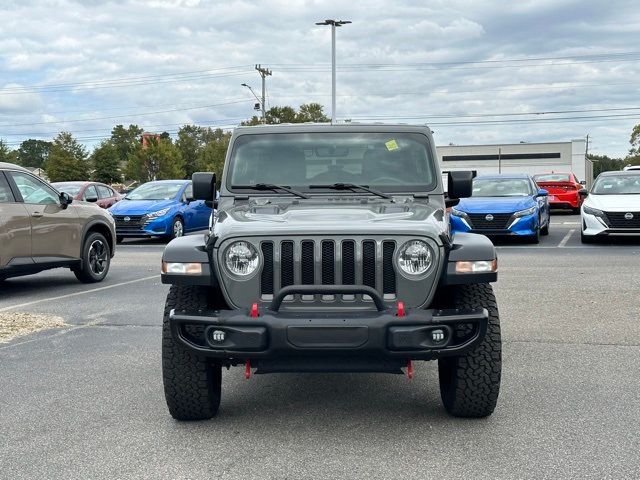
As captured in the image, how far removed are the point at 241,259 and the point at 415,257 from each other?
0.97m

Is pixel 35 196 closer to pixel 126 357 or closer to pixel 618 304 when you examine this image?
pixel 126 357

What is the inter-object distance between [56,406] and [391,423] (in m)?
2.15

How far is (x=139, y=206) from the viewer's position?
724 inches

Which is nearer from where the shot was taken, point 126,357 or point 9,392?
point 9,392

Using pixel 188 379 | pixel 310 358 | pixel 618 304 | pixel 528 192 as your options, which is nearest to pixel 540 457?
Result: pixel 310 358

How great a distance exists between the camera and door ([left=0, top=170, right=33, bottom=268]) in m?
9.44

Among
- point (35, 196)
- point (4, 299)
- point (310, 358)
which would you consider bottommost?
point (4, 299)

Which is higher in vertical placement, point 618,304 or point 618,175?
point 618,175

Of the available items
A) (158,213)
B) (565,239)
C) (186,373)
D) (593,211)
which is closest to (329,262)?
(186,373)

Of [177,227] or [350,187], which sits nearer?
[350,187]

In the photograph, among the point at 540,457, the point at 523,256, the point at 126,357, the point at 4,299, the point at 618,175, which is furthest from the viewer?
the point at 618,175

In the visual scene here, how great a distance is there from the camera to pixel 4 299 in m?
9.78

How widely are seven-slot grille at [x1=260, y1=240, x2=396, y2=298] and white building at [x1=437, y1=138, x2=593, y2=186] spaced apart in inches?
3678

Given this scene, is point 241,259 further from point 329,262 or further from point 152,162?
point 152,162
